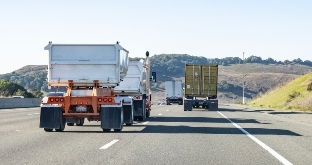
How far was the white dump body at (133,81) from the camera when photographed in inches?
1062

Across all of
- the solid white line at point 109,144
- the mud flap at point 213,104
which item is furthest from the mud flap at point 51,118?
the mud flap at point 213,104

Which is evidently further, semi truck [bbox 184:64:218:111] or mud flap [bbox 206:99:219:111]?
mud flap [bbox 206:99:219:111]

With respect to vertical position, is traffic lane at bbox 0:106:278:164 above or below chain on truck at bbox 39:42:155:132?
below

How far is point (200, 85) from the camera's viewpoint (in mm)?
45219

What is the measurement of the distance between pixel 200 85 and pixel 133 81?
18304 millimetres

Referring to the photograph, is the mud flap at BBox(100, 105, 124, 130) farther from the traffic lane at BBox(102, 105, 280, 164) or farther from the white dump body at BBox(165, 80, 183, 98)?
the white dump body at BBox(165, 80, 183, 98)

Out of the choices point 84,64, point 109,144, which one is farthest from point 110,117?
point 109,144

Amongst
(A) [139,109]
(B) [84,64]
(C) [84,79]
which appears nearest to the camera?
(C) [84,79]

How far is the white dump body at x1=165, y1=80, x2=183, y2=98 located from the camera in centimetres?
6775

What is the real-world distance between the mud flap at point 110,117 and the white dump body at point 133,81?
7.04 meters

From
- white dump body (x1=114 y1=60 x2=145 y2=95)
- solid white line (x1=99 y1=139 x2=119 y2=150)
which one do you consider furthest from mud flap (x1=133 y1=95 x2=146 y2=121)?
solid white line (x1=99 y1=139 x2=119 y2=150)

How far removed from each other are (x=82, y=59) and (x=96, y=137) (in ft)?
14.1

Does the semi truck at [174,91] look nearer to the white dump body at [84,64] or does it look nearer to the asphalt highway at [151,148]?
the white dump body at [84,64]

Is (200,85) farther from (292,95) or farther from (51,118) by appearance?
(292,95)
